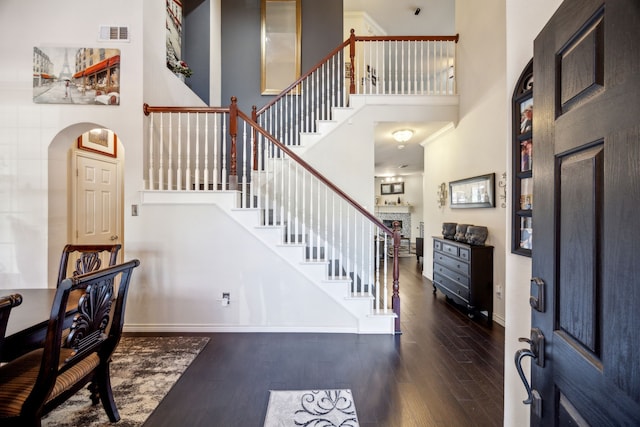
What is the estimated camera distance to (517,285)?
4.57 ft

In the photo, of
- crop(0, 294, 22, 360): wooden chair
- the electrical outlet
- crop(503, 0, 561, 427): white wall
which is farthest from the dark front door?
the electrical outlet

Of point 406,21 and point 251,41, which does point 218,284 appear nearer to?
point 251,41

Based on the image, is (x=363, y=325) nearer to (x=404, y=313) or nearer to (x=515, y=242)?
(x=404, y=313)

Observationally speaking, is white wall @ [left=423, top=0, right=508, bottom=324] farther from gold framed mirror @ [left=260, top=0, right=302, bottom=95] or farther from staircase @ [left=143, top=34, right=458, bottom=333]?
gold framed mirror @ [left=260, top=0, right=302, bottom=95]

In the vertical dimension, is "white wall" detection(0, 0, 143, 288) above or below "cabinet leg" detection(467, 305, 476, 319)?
above

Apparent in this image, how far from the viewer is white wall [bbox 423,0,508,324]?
3.44 metres

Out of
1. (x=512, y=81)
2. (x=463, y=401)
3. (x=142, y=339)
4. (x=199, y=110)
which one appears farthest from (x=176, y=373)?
(x=512, y=81)

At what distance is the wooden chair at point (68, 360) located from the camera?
4.31 feet

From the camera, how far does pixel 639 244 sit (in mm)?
515

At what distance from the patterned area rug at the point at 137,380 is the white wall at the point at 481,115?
11.2 feet

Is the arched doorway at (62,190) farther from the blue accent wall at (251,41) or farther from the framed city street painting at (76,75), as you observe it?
the blue accent wall at (251,41)

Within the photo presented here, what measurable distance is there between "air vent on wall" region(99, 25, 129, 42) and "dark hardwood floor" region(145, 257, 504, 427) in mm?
3511

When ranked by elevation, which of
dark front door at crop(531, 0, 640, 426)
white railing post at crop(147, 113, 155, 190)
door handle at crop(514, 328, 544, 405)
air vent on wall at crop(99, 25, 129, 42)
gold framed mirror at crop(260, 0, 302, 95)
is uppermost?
gold framed mirror at crop(260, 0, 302, 95)

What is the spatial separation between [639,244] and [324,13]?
19.7ft
